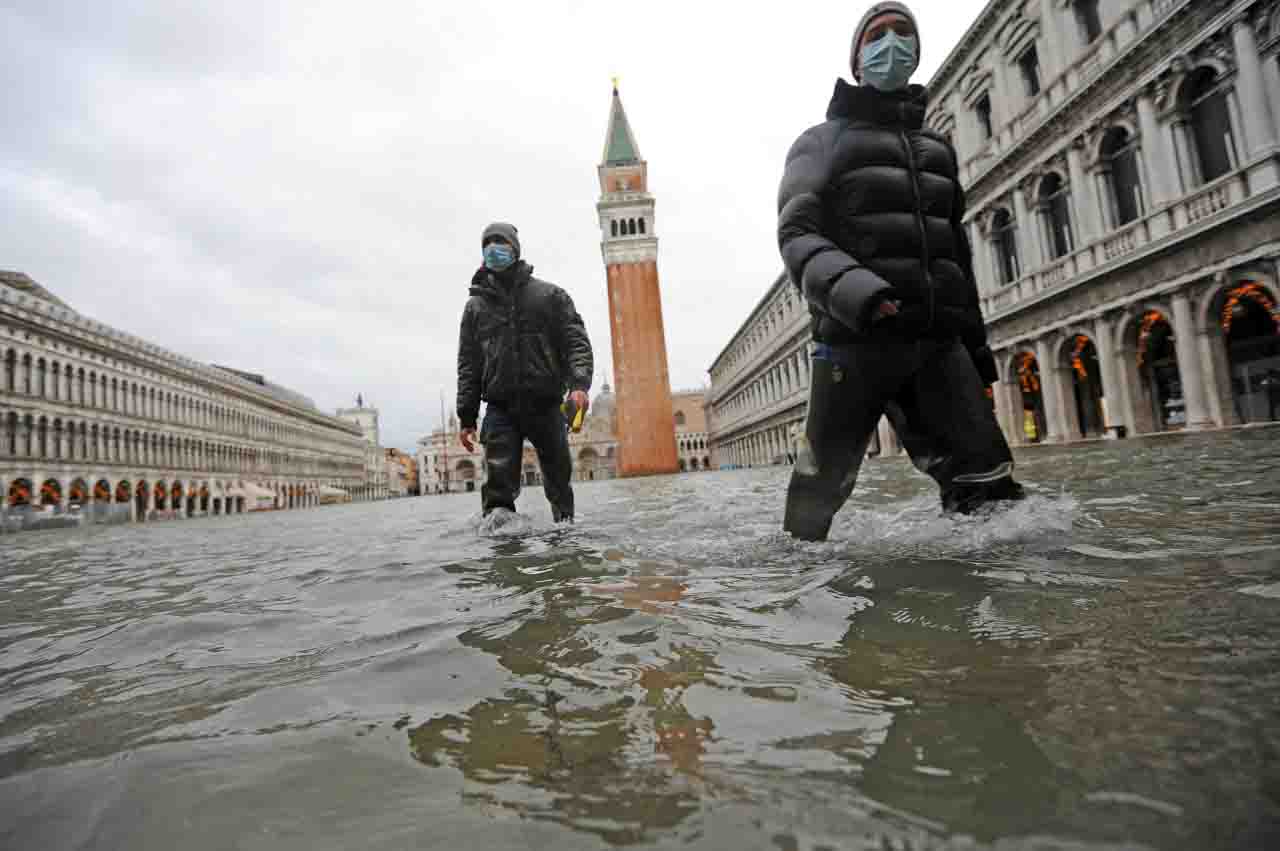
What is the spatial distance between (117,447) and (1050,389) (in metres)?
45.3

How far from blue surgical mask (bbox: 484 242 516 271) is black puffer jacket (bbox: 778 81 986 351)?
2370 millimetres

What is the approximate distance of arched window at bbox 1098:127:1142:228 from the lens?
13562 millimetres

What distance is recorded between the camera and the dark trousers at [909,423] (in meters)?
2.64

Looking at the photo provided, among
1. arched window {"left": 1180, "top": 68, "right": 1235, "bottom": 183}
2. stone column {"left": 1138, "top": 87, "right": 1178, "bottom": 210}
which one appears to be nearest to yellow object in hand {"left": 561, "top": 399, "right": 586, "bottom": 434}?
arched window {"left": 1180, "top": 68, "right": 1235, "bottom": 183}

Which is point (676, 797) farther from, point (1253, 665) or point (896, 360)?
point (896, 360)

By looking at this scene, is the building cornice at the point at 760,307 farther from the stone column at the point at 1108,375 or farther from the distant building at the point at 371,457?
the distant building at the point at 371,457

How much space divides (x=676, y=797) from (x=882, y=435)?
25.5 meters

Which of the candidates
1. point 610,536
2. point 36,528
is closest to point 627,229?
point 36,528

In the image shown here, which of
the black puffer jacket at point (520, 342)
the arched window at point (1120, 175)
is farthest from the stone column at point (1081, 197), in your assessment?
the black puffer jacket at point (520, 342)

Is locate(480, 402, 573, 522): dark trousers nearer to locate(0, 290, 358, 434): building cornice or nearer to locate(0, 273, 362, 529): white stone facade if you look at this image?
locate(0, 273, 362, 529): white stone facade

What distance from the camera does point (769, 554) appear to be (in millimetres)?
2709

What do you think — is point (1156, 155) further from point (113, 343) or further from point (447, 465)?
point (447, 465)

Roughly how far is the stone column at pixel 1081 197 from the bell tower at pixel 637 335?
37992 mm

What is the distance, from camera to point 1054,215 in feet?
53.0
